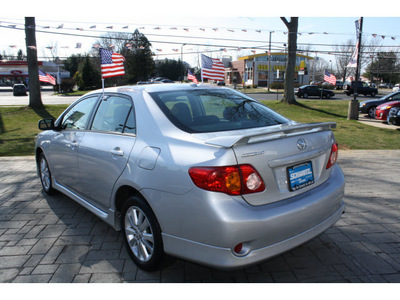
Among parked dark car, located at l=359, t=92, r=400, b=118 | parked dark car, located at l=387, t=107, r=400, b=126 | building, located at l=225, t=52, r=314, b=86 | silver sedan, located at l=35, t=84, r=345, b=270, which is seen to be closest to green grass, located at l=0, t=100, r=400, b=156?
parked dark car, located at l=387, t=107, r=400, b=126

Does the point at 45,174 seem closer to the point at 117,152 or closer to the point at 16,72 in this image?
the point at 117,152

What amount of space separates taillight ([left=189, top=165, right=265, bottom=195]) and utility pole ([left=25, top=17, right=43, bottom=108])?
1670cm

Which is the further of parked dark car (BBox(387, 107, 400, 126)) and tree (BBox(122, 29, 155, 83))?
tree (BBox(122, 29, 155, 83))

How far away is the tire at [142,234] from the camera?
268 centimetres

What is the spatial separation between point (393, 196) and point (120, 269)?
428 cm

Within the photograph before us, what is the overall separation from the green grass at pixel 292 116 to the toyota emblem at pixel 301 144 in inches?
292

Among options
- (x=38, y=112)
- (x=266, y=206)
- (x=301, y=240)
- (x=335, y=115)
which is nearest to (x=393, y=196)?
(x=301, y=240)

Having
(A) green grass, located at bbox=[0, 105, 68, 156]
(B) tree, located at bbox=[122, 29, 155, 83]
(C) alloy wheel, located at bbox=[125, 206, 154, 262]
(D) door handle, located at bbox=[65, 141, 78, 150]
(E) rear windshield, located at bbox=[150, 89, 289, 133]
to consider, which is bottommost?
(A) green grass, located at bbox=[0, 105, 68, 156]

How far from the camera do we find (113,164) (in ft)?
10.1

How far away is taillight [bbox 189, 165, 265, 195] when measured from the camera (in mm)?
2244

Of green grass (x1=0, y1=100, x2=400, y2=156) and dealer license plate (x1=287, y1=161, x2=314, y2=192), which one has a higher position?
dealer license plate (x1=287, y1=161, x2=314, y2=192)

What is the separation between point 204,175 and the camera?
227cm

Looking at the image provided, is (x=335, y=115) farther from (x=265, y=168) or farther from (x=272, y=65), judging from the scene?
(x=272, y=65)

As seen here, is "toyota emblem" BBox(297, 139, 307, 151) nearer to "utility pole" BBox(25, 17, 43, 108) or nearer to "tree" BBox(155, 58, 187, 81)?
"utility pole" BBox(25, 17, 43, 108)
